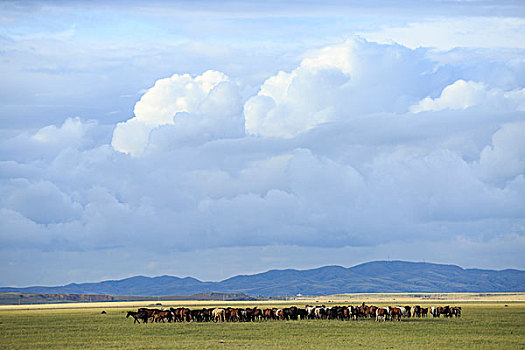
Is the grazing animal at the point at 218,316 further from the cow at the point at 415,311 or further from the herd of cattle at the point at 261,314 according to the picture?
the cow at the point at 415,311

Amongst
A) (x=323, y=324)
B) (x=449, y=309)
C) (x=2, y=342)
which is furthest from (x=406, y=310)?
(x=2, y=342)

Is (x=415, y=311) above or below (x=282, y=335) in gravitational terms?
above

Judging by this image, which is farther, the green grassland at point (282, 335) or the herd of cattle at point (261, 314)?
the herd of cattle at point (261, 314)

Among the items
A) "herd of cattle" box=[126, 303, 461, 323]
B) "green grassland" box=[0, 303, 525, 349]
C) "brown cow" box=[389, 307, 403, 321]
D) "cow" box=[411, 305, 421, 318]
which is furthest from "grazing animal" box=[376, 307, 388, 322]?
"cow" box=[411, 305, 421, 318]

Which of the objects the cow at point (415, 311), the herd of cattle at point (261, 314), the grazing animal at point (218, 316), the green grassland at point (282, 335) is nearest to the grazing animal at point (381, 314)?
the herd of cattle at point (261, 314)

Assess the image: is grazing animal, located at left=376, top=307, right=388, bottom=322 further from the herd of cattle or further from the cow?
the cow

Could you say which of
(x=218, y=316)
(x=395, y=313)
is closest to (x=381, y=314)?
(x=395, y=313)

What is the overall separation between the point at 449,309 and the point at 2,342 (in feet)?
157

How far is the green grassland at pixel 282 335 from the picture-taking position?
49.9 metres

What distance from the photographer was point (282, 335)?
188ft

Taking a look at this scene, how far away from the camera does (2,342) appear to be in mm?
54594

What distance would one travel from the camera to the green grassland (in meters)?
49.9

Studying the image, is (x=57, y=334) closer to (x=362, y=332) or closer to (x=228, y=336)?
(x=228, y=336)

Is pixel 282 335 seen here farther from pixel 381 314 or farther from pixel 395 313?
pixel 395 313
